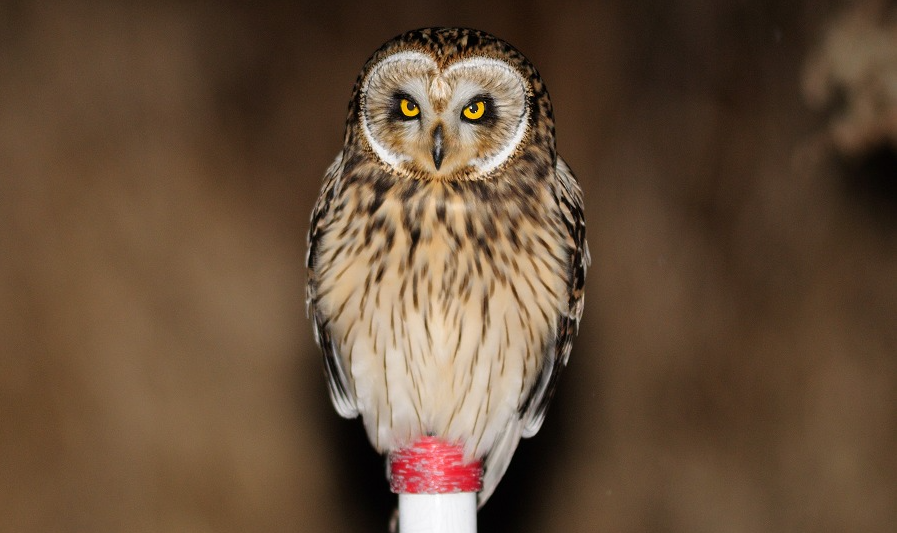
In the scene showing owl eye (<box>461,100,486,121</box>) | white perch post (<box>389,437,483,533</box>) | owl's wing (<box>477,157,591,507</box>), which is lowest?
white perch post (<box>389,437,483,533</box>)

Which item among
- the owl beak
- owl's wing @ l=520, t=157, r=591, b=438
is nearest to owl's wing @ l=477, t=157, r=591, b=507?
owl's wing @ l=520, t=157, r=591, b=438

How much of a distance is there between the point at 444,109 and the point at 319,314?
410mm

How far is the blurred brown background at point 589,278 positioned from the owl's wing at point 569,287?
24.6 inches

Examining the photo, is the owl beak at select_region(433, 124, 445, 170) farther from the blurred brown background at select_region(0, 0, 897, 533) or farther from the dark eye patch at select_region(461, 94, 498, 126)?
the blurred brown background at select_region(0, 0, 897, 533)

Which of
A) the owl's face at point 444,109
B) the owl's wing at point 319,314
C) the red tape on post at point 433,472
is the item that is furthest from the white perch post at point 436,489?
the owl's face at point 444,109

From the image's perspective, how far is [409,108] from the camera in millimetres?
1376

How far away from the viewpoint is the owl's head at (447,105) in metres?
1.34

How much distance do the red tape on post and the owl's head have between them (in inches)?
15.4

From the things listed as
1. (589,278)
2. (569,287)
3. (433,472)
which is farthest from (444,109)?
(589,278)

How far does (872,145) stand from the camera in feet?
6.88

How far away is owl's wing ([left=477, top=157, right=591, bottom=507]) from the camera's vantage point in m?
1.53

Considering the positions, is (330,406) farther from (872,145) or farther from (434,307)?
(872,145)

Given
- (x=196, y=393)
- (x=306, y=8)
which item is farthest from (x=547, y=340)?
(x=306, y=8)

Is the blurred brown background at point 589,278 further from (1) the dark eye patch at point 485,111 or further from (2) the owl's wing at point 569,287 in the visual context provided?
(1) the dark eye patch at point 485,111
